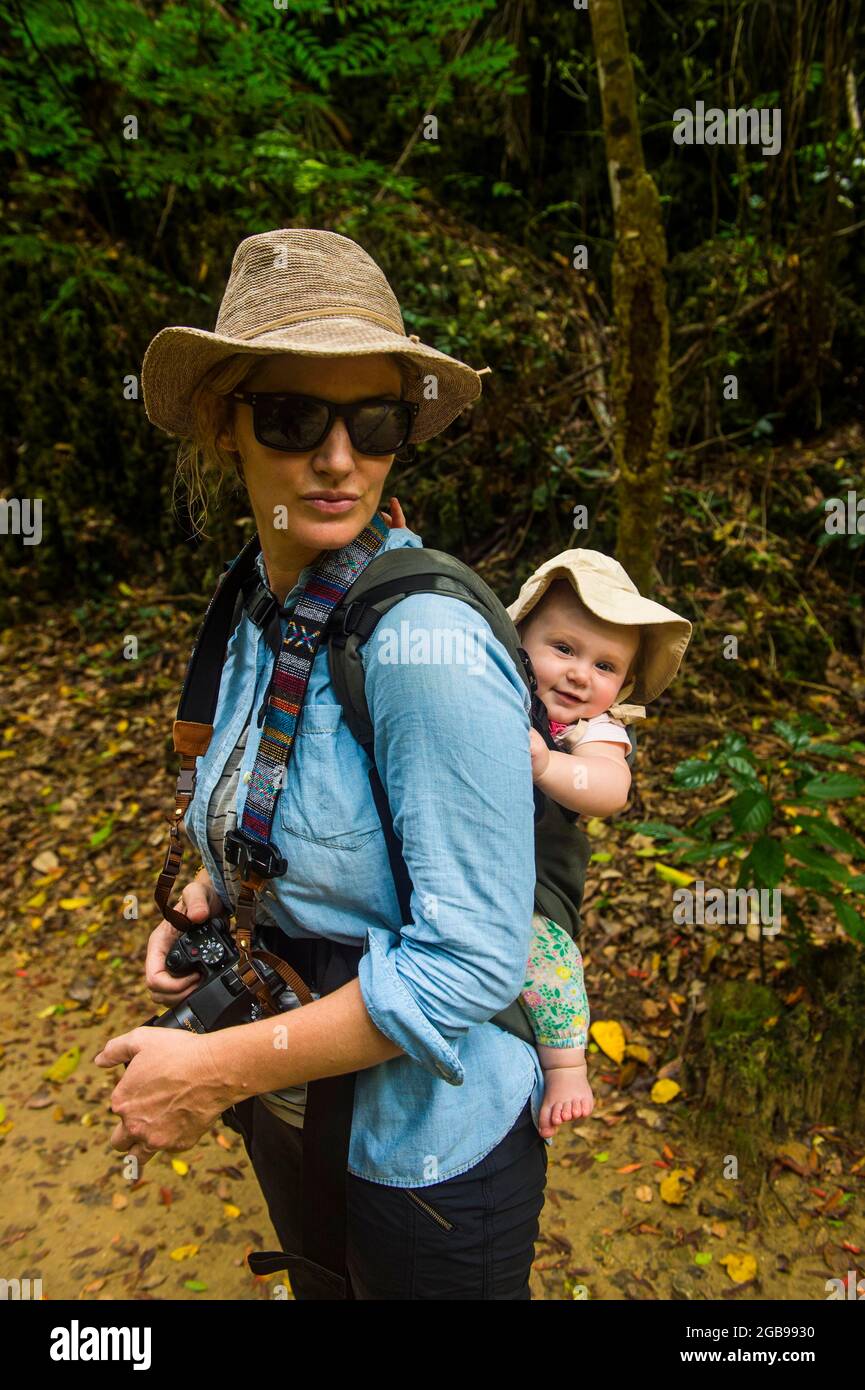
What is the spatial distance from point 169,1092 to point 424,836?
545 mm

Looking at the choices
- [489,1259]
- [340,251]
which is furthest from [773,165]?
[489,1259]

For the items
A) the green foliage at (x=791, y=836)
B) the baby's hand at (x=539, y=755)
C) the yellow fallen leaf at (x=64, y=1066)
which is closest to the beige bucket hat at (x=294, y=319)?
the baby's hand at (x=539, y=755)

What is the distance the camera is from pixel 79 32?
4203 millimetres

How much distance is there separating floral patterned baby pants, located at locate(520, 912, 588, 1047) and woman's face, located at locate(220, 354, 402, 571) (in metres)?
0.81

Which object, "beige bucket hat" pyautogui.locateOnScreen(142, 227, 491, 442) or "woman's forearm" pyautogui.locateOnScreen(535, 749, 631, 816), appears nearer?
"beige bucket hat" pyautogui.locateOnScreen(142, 227, 491, 442)

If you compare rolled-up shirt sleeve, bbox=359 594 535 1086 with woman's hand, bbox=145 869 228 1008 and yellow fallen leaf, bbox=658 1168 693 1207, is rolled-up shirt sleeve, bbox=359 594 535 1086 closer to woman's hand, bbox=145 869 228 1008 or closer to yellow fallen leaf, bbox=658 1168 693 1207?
woman's hand, bbox=145 869 228 1008

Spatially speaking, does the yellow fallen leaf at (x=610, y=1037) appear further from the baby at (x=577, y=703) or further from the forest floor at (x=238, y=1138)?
the baby at (x=577, y=703)

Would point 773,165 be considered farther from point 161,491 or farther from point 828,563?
point 161,491

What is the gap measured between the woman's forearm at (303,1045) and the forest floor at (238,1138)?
2.10 meters

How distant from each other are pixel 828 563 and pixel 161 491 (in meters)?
4.71

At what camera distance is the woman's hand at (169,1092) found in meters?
1.18

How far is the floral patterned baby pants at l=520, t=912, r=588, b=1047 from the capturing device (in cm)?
157

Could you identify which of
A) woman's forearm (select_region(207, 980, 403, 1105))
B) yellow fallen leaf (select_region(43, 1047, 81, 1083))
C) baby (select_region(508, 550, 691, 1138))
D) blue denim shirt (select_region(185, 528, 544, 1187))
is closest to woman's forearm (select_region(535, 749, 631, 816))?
baby (select_region(508, 550, 691, 1138))

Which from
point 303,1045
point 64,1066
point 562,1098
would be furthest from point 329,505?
point 64,1066
